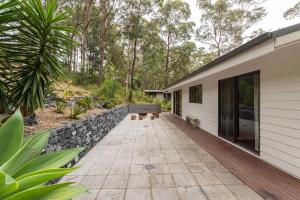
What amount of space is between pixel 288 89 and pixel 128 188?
3.26 m

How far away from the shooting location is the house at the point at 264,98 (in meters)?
3.48

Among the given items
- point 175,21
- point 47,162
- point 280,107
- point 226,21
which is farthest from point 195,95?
point 175,21

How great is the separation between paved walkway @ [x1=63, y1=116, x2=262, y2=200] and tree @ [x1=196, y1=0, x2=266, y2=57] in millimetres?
19659

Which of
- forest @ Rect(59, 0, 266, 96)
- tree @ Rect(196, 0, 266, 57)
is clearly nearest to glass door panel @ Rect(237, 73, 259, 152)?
forest @ Rect(59, 0, 266, 96)

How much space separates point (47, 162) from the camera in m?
0.98

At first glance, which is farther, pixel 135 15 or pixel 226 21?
pixel 226 21

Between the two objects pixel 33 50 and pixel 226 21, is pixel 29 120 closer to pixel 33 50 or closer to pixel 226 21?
pixel 33 50

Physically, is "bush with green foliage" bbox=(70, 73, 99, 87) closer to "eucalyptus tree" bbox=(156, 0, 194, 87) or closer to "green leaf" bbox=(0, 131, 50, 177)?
"eucalyptus tree" bbox=(156, 0, 194, 87)

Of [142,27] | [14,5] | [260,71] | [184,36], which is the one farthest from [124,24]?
[14,5]

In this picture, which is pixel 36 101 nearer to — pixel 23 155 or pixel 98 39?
pixel 23 155

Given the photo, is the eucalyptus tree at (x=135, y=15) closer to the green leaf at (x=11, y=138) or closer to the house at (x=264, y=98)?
the house at (x=264, y=98)

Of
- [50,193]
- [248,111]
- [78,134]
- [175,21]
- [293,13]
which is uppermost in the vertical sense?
[175,21]

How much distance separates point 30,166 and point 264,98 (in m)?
4.75

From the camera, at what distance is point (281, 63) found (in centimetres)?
408
